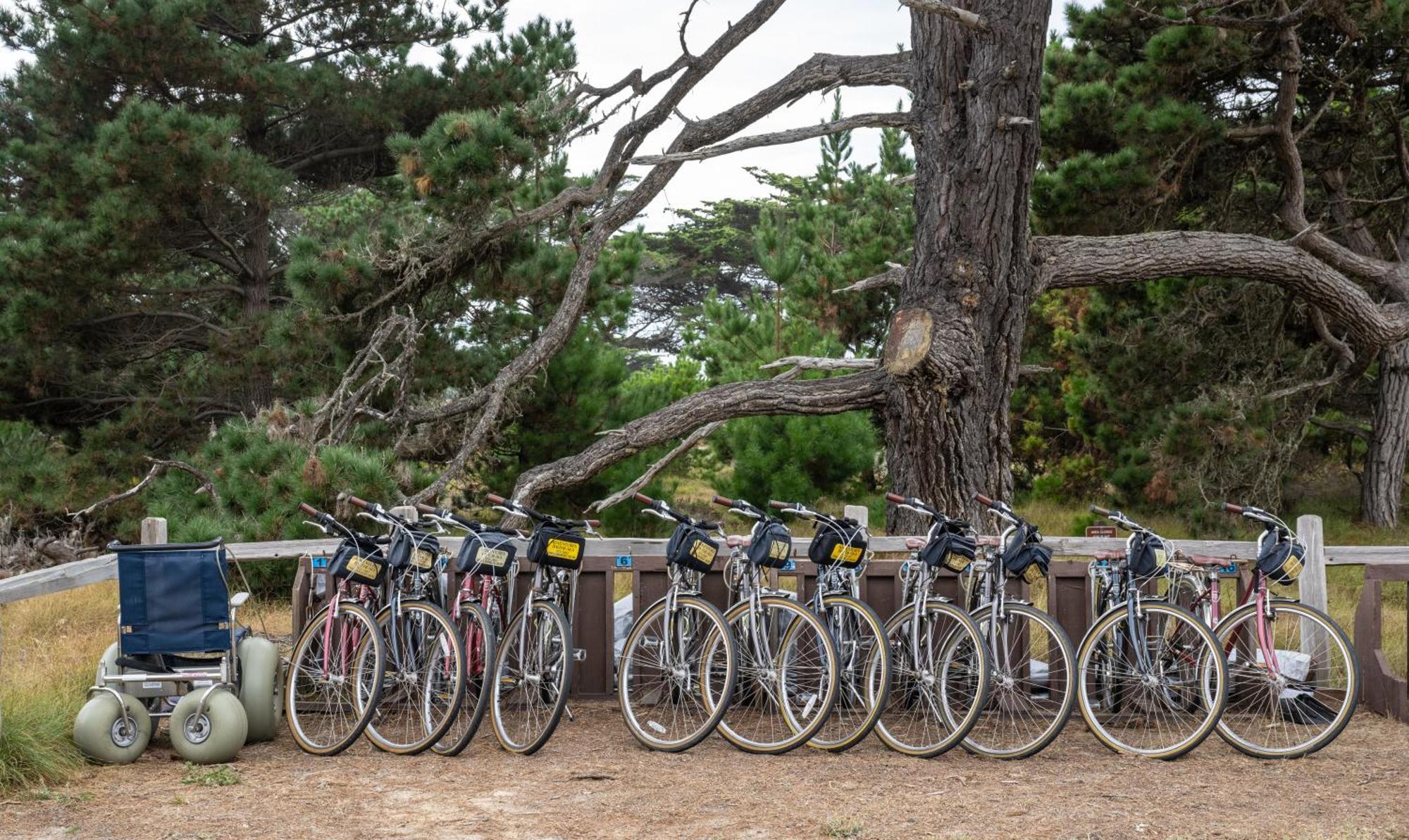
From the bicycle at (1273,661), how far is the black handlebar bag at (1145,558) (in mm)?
260

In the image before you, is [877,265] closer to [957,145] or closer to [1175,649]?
[957,145]

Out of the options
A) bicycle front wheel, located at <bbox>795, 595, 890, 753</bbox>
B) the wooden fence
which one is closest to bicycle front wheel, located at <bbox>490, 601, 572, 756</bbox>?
the wooden fence

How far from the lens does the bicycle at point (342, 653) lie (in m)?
5.78

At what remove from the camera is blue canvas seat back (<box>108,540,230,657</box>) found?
18.3ft

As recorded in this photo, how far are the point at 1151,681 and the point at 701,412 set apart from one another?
4.20 metres

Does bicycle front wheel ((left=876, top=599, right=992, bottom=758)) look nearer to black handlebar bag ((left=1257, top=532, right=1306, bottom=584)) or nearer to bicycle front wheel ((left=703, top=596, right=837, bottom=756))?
bicycle front wheel ((left=703, top=596, right=837, bottom=756))

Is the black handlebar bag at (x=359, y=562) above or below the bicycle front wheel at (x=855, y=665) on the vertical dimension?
above

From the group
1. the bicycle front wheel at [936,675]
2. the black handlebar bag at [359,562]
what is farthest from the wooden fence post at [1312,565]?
the black handlebar bag at [359,562]

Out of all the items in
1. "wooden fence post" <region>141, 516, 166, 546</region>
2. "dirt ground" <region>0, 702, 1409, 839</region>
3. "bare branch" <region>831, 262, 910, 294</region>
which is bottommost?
"dirt ground" <region>0, 702, 1409, 839</region>

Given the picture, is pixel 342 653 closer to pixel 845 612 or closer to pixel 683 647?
pixel 683 647

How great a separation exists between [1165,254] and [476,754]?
6.25 metres

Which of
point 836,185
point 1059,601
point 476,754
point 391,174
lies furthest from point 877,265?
point 476,754

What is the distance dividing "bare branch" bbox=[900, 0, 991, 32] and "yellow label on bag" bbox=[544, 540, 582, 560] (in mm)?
4251

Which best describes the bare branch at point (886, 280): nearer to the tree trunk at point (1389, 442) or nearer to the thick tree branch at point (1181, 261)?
the thick tree branch at point (1181, 261)
